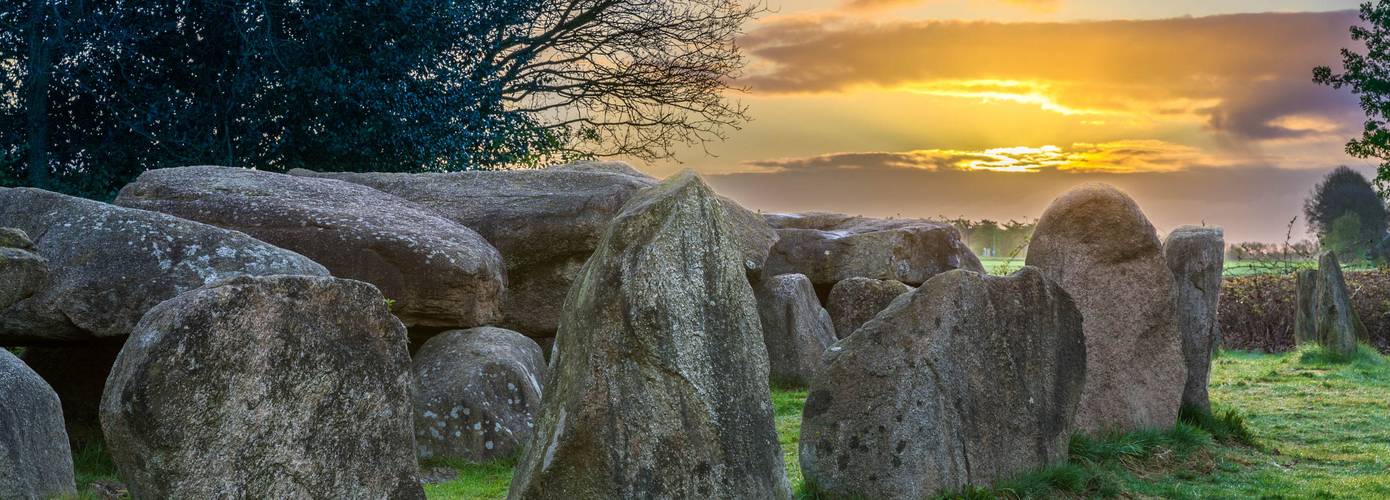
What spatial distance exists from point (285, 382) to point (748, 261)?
10.5 meters

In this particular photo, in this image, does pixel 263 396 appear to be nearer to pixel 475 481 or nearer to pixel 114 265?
pixel 475 481

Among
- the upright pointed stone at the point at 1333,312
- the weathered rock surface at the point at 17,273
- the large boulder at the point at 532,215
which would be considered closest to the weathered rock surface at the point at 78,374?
the weathered rock surface at the point at 17,273

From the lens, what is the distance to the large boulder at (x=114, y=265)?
10211mm

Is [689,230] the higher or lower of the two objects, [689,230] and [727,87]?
the lower

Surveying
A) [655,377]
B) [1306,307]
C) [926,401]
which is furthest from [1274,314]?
[655,377]

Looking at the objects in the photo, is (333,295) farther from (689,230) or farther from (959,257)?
(959,257)

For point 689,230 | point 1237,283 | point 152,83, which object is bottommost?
point 1237,283

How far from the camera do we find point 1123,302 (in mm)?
11961

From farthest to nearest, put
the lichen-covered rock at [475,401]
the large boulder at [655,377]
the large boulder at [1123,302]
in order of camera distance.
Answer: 1. the large boulder at [1123,302]
2. the lichen-covered rock at [475,401]
3. the large boulder at [655,377]

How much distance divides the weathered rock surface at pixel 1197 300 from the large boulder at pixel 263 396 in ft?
28.7

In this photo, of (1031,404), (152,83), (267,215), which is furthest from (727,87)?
(1031,404)

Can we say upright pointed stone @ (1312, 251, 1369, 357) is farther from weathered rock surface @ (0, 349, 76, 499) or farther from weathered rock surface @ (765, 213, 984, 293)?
weathered rock surface @ (0, 349, 76, 499)

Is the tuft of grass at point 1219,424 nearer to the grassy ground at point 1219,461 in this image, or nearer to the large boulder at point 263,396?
the grassy ground at point 1219,461

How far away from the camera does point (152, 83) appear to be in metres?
18.5
